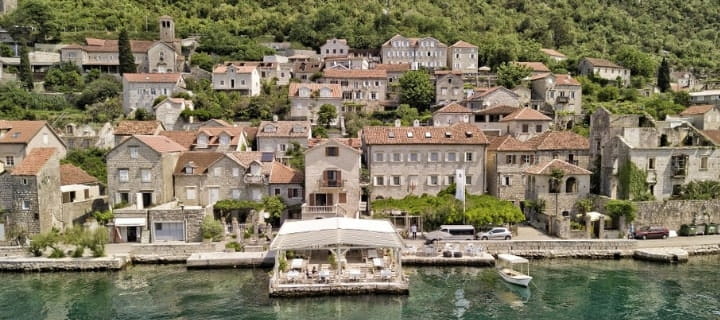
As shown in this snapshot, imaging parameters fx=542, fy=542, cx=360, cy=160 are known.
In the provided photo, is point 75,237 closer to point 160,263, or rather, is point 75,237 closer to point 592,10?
point 160,263

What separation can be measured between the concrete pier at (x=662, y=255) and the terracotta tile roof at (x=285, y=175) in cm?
2429

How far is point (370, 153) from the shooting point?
43.2 meters

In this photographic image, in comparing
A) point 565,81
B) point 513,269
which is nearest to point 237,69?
point 565,81

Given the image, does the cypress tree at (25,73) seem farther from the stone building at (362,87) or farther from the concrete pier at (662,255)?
the concrete pier at (662,255)

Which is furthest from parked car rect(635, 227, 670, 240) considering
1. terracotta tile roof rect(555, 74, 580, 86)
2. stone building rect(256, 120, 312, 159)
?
terracotta tile roof rect(555, 74, 580, 86)

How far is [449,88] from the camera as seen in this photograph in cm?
7162

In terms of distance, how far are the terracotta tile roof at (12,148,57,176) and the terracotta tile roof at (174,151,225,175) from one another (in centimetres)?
892

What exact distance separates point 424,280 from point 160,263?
1714 centimetres

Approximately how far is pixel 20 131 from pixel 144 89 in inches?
931

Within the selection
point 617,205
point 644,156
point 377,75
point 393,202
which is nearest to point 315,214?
point 393,202

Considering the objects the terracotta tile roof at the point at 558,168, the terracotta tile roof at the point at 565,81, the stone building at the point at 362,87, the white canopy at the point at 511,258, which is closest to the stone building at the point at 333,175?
the white canopy at the point at 511,258

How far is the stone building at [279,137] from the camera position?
2028 inches

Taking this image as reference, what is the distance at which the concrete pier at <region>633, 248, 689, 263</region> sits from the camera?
114ft

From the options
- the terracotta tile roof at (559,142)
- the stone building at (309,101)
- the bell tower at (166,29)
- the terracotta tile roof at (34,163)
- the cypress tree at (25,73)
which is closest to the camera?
the terracotta tile roof at (34,163)
